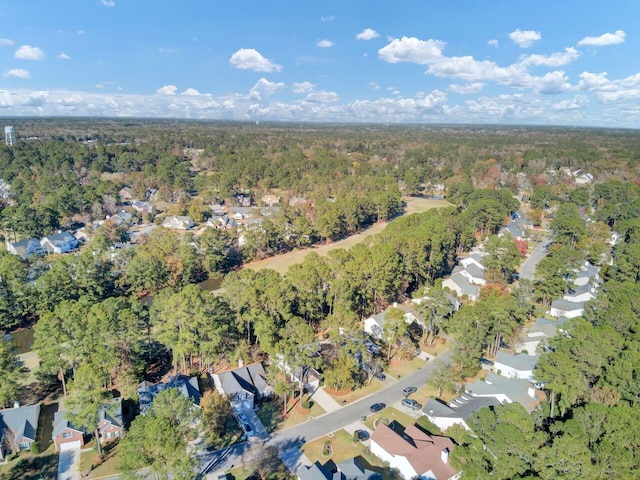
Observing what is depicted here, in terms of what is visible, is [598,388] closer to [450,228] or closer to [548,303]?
[548,303]

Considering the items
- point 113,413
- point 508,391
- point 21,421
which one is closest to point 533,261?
point 508,391

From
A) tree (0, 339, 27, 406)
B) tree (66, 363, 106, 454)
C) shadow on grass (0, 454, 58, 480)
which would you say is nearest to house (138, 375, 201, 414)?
tree (66, 363, 106, 454)

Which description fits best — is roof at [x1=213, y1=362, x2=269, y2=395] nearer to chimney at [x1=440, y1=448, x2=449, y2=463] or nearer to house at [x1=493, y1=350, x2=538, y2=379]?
chimney at [x1=440, y1=448, x2=449, y2=463]

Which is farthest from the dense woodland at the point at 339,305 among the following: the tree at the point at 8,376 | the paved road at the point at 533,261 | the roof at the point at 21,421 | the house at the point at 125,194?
the house at the point at 125,194

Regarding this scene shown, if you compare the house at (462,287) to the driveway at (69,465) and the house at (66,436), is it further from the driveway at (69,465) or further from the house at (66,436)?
the driveway at (69,465)

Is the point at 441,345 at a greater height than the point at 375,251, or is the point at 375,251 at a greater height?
the point at 375,251

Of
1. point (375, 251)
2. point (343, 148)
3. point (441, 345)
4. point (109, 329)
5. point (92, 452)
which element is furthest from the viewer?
point (343, 148)

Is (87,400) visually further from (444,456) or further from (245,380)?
(444,456)

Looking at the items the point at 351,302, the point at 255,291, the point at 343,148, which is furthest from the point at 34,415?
the point at 343,148
